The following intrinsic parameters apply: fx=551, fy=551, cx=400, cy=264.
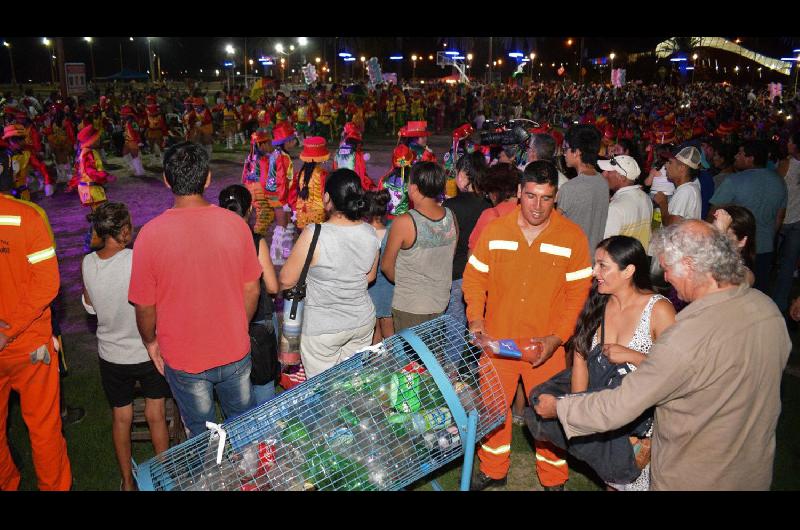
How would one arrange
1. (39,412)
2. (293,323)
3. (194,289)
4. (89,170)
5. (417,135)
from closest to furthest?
(194,289) < (39,412) < (293,323) < (417,135) < (89,170)

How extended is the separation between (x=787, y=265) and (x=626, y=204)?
10.6 feet

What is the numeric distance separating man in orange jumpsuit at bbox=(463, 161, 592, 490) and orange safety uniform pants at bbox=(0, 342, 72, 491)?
275 centimetres

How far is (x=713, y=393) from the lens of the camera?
240cm

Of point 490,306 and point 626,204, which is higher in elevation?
point 626,204

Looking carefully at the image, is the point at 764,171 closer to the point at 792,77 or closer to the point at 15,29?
the point at 15,29

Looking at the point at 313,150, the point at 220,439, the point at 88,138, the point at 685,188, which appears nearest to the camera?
the point at 220,439

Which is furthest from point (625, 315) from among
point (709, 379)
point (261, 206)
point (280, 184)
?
point (261, 206)

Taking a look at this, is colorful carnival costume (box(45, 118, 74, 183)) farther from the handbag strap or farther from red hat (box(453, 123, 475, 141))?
the handbag strap

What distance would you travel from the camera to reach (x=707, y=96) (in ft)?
116

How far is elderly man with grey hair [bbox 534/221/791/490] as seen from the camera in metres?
2.35

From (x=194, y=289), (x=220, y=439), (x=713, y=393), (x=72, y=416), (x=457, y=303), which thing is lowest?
(x=72, y=416)

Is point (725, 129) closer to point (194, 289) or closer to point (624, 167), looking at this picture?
point (624, 167)

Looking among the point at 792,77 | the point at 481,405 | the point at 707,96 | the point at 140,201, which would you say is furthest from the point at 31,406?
the point at 792,77

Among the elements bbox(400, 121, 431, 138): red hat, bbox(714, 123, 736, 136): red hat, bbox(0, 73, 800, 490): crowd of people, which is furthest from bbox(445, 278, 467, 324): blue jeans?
bbox(714, 123, 736, 136): red hat
